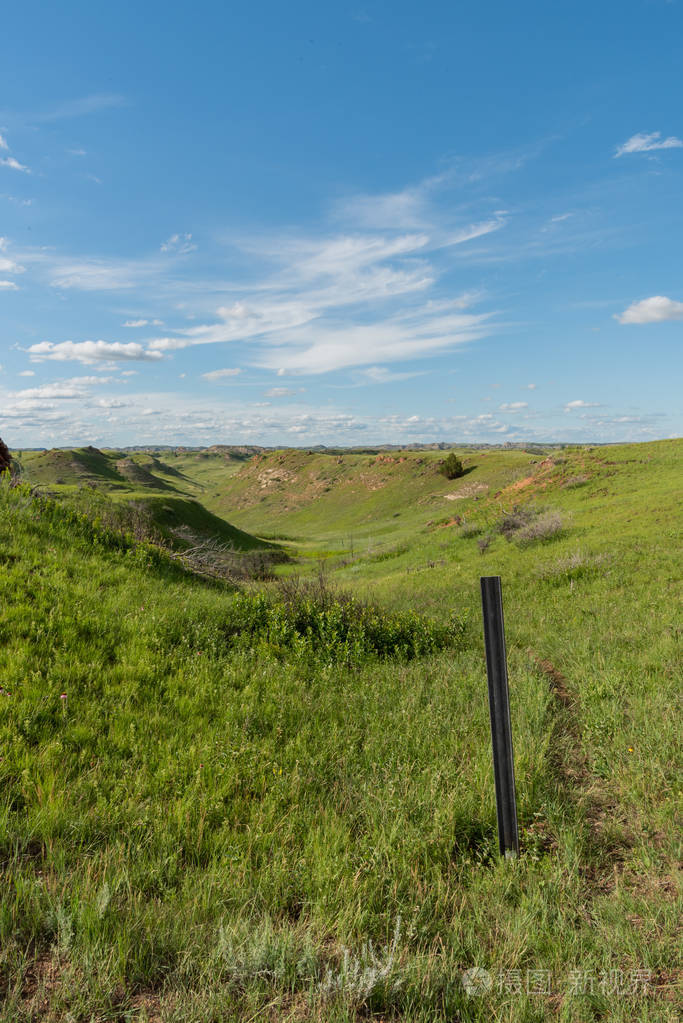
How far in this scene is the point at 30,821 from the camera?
332 cm

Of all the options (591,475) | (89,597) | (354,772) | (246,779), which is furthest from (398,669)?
(591,475)

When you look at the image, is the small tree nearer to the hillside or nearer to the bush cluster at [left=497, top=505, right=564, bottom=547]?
the hillside

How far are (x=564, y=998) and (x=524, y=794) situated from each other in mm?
1879

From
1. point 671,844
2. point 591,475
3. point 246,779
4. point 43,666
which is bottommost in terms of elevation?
point 671,844

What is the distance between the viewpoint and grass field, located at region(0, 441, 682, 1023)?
253 cm

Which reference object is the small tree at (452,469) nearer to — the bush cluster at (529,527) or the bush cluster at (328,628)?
the bush cluster at (529,527)

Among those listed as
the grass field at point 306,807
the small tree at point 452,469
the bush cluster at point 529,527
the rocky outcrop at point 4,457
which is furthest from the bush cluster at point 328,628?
the small tree at point 452,469

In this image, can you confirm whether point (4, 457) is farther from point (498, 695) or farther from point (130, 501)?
point (130, 501)

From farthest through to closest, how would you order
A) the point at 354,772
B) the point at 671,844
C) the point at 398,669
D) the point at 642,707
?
the point at 398,669, the point at 642,707, the point at 354,772, the point at 671,844

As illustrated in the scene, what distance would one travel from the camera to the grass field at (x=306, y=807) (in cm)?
253

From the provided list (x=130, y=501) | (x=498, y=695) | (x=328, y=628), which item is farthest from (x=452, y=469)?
(x=498, y=695)

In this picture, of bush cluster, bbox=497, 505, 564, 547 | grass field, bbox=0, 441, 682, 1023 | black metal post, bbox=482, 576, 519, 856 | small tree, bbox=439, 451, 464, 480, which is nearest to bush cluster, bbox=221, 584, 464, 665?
grass field, bbox=0, 441, 682, 1023

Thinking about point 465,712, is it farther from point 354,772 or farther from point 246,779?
point 246,779

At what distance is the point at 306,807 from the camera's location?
3.90 m
